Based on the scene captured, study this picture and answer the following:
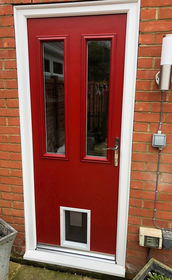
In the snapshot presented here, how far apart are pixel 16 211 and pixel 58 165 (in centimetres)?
64

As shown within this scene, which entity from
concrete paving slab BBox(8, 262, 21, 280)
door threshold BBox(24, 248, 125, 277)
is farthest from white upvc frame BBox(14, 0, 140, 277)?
concrete paving slab BBox(8, 262, 21, 280)

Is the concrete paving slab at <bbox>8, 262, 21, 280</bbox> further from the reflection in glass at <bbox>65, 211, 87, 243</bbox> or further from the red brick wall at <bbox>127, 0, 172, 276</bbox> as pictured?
the red brick wall at <bbox>127, 0, 172, 276</bbox>

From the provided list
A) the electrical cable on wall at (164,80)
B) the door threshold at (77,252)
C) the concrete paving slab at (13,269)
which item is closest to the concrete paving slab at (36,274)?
the concrete paving slab at (13,269)

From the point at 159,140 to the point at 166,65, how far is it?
1.78 feet

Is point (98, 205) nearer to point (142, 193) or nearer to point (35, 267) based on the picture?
point (142, 193)

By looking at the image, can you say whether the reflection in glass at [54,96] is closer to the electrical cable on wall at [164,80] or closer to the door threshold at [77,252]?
the electrical cable on wall at [164,80]

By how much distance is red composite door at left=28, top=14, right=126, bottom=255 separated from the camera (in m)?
1.64

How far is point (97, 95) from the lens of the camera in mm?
1729

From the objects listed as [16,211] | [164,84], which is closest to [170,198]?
[164,84]

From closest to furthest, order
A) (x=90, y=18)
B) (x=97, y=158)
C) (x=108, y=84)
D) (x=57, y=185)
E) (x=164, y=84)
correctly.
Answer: (x=164, y=84) → (x=90, y=18) → (x=108, y=84) → (x=97, y=158) → (x=57, y=185)

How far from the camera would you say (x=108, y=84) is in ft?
5.55

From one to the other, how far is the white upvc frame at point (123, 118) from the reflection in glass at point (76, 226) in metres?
0.16

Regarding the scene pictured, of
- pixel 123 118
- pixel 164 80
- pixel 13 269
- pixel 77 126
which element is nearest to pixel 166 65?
pixel 164 80

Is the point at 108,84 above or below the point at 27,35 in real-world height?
below
